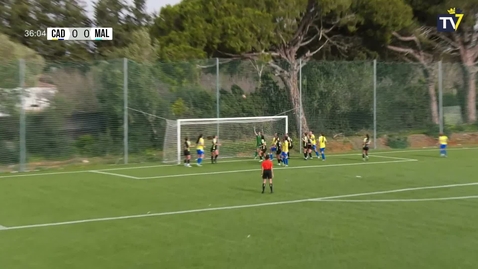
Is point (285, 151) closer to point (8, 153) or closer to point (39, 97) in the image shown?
point (39, 97)

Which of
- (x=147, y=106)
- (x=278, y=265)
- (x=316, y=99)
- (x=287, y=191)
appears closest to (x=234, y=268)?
(x=278, y=265)

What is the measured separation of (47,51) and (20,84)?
21642 millimetres

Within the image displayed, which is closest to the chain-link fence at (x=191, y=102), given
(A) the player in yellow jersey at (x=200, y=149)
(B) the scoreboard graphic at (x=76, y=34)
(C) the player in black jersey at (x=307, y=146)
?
(A) the player in yellow jersey at (x=200, y=149)

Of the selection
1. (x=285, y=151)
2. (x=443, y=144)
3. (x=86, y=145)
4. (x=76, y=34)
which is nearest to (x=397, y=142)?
(x=443, y=144)

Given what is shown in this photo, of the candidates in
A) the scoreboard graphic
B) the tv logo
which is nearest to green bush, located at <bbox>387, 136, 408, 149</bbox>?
the tv logo

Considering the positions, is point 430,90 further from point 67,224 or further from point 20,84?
point 67,224

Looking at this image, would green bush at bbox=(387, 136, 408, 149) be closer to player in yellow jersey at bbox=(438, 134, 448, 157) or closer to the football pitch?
player in yellow jersey at bbox=(438, 134, 448, 157)

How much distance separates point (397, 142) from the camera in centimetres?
3538

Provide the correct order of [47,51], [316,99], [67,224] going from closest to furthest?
[67,224]
[316,99]
[47,51]

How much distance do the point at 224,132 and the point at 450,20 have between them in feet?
59.1

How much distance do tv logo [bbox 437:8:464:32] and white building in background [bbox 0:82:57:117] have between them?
24074 mm

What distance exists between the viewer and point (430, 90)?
37.6 meters

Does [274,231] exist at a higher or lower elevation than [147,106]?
lower

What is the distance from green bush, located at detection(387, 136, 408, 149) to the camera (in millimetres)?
35188
